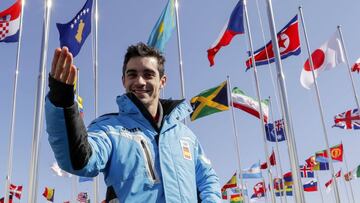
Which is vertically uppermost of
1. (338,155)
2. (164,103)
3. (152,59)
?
(338,155)

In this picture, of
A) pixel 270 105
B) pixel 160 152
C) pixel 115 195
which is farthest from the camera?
pixel 270 105

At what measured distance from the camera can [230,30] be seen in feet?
42.2

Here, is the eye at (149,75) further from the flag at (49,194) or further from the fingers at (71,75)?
the flag at (49,194)

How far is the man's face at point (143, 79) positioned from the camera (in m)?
2.52

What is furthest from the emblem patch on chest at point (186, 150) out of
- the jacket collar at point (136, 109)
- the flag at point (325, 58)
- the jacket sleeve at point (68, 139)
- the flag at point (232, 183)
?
the flag at point (232, 183)

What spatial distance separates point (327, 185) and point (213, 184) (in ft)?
146

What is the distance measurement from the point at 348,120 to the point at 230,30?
1084 centimetres

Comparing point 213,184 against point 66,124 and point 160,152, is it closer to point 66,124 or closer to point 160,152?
point 160,152

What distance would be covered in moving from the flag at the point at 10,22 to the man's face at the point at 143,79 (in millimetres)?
12106

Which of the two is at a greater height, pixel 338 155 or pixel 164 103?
pixel 338 155

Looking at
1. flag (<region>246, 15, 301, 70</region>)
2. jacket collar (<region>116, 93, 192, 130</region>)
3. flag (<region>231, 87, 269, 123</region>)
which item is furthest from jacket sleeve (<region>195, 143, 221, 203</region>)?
flag (<region>231, 87, 269, 123</region>)

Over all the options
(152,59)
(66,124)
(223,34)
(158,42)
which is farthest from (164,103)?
(223,34)

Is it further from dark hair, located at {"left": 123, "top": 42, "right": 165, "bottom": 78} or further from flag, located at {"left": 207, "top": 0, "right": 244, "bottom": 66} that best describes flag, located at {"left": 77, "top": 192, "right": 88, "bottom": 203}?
dark hair, located at {"left": 123, "top": 42, "right": 165, "bottom": 78}

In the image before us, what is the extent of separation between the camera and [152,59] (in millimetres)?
2682
